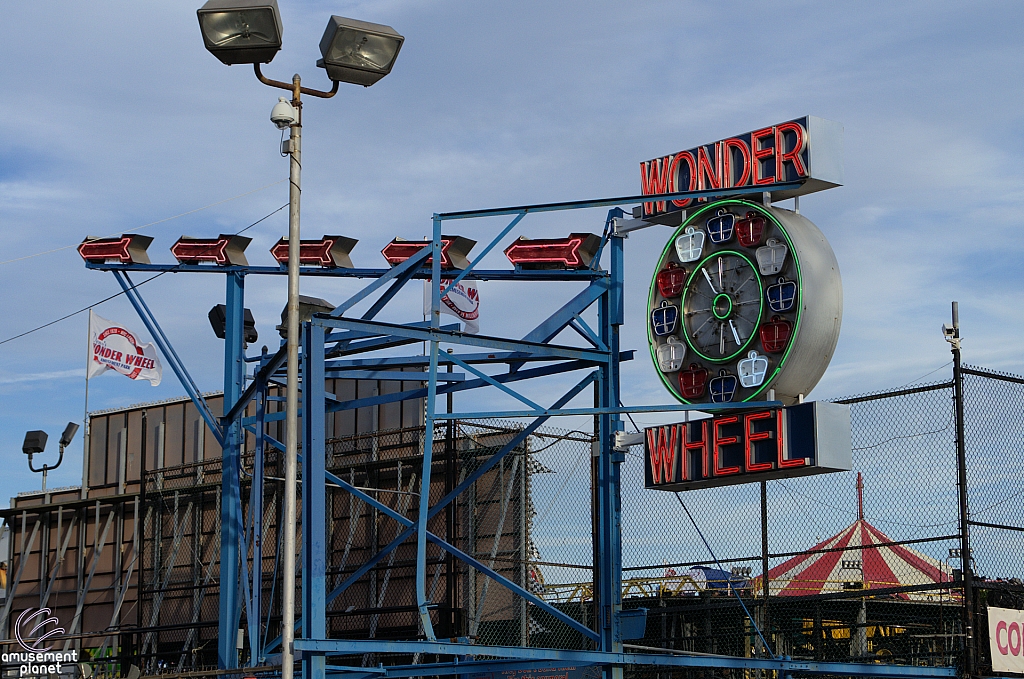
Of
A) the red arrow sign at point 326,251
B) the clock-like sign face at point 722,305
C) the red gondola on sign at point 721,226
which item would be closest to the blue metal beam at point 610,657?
the clock-like sign face at point 722,305

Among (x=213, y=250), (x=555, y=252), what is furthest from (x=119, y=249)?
(x=555, y=252)

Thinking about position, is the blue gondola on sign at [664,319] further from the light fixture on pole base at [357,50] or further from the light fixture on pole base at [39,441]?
the light fixture on pole base at [39,441]

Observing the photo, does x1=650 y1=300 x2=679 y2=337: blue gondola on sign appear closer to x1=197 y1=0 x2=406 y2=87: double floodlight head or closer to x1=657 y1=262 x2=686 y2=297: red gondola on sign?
x1=657 y1=262 x2=686 y2=297: red gondola on sign

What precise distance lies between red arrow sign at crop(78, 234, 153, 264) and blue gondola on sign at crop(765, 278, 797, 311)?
11.8 meters

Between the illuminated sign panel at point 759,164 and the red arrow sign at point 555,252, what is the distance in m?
1.13

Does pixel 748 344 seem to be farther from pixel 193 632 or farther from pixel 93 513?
pixel 93 513

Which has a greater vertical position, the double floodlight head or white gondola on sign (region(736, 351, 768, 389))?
the double floodlight head

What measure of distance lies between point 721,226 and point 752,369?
2204 millimetres

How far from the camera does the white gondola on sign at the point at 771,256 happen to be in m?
17.9

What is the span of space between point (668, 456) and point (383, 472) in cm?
945

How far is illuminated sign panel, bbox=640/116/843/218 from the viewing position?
17.9 meters

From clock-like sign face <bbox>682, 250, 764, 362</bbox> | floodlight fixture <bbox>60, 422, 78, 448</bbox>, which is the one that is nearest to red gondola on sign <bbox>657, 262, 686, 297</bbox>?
clock-like sign face <bbox>682, 250, 764, 362</bbox>

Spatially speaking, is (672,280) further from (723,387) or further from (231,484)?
(231,484)

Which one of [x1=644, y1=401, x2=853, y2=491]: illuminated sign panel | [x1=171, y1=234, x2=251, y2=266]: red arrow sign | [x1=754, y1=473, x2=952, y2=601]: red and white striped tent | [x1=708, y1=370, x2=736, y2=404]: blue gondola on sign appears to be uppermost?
[x1=171, y1=234, x2=251, y2=266]: red arrow sign
